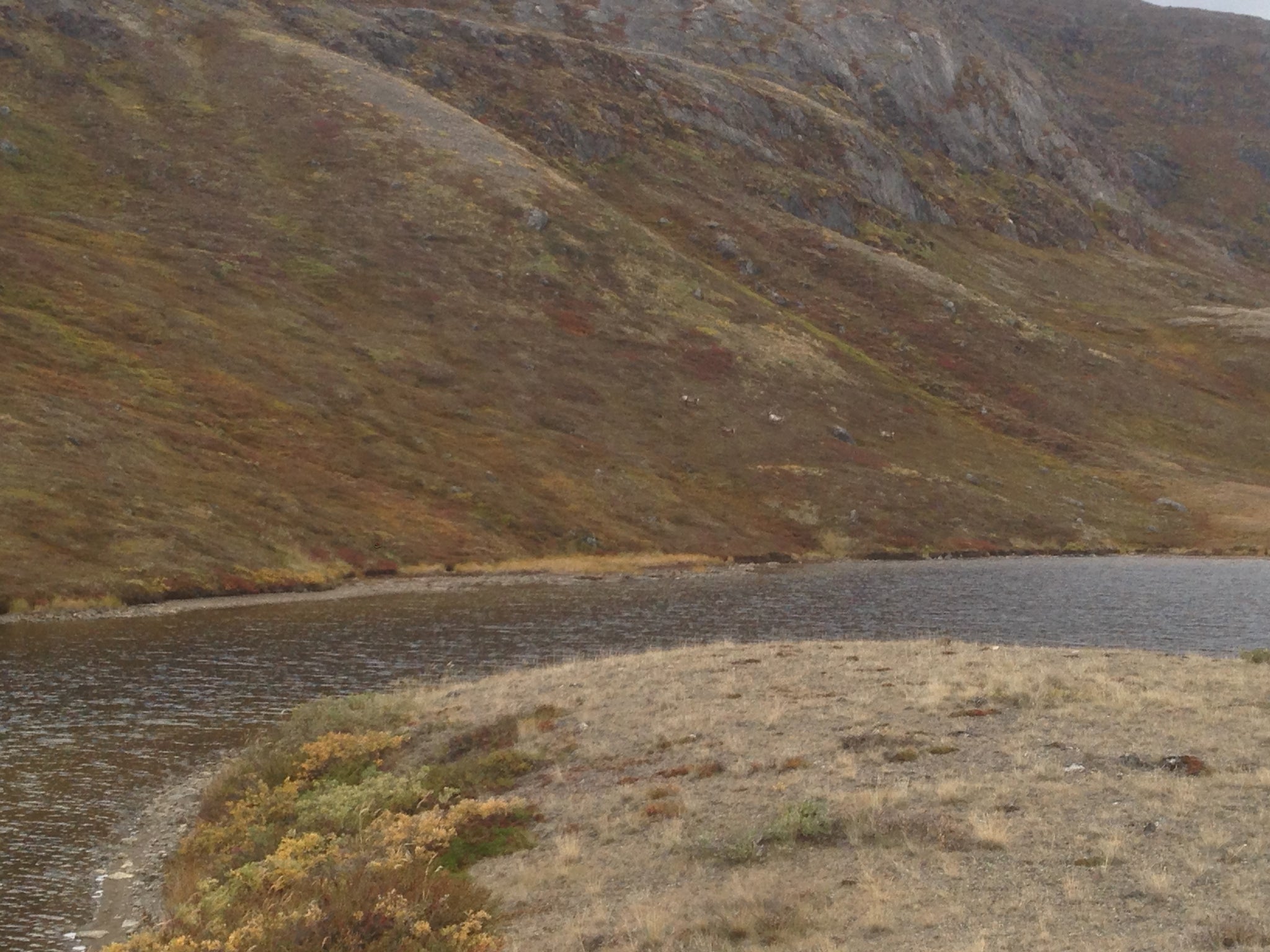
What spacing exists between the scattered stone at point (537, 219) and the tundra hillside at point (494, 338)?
89cm

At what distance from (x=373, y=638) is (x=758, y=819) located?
29.8 m

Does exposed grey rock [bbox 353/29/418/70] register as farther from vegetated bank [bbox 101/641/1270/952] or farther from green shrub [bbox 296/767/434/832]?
green shrub [bbox 296/767/434/832]

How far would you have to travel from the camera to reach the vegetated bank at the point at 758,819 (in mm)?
14742

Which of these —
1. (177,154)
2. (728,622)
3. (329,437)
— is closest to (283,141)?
(177,154)

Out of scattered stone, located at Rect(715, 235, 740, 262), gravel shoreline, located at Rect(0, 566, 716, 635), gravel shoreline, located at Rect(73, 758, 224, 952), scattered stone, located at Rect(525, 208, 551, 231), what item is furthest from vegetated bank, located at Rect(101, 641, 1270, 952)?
scattered stone, located at Rect(715, 235, 740, 262)

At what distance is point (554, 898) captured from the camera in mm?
17078

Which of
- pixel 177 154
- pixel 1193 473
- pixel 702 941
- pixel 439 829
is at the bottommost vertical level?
pixel 1193 473

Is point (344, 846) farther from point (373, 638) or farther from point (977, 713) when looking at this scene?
point (373, 638)

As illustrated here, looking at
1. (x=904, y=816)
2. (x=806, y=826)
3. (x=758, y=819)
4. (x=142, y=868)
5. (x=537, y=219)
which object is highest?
(x=537, y=219)

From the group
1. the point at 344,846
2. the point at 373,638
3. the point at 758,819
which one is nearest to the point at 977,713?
the point at 758,819

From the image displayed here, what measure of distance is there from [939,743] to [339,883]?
42.7 ft

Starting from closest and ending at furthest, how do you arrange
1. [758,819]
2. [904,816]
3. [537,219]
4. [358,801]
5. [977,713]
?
[904,816] < [758,819] < [358,801] < [977,713] < [537,219]

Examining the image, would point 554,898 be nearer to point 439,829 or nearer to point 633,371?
point 439,829

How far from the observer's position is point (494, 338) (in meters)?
104
